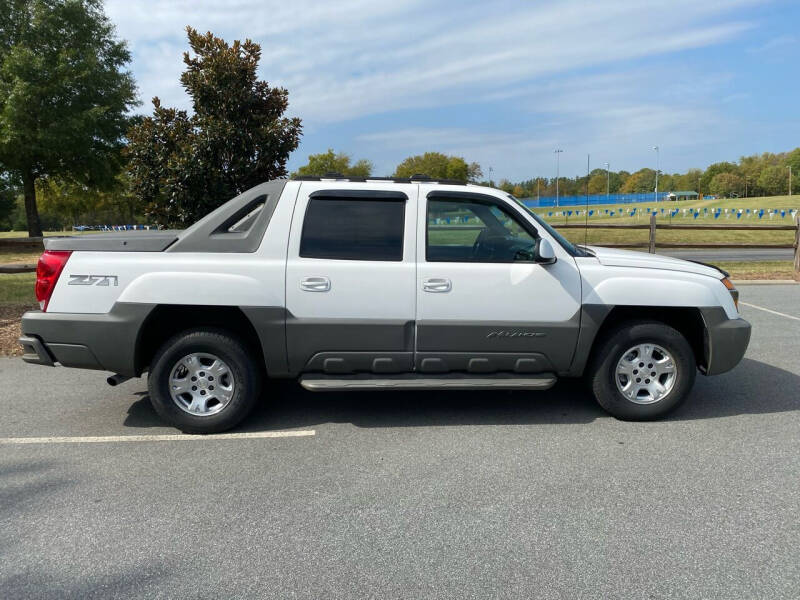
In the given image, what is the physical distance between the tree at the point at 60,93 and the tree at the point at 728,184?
136 meters

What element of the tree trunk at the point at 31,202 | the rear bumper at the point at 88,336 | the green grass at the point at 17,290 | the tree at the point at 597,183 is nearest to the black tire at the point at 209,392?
the rear bumper at the point at 88,336

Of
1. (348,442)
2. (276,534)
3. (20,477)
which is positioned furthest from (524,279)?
(20,477)

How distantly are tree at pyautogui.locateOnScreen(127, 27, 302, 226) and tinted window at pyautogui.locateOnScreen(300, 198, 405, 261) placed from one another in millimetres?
4427

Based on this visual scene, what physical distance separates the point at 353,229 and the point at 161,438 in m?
2.10

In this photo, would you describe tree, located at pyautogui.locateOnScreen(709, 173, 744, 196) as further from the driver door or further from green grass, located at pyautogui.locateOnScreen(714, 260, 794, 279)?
the driver door

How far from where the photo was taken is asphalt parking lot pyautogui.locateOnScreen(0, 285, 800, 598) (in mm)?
2719

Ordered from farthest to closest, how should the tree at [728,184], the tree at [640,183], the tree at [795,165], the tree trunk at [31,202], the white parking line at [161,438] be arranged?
the tree at [640,183], the tree at [728,184], the tree at [795,165], the tree trunk at [31,202], the white parking line at [161,438]

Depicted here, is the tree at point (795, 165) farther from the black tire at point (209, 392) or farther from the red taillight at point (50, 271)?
the red taillight at point (50, 271)

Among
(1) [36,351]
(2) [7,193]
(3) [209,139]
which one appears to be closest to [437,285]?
(1) [36,351]

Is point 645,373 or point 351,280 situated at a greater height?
point 351,280

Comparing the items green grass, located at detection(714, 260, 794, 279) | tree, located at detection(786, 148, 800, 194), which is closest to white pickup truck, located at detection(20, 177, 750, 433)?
green grass, located at detection(714, 260, 794, 279)

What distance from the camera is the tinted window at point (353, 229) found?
449cm

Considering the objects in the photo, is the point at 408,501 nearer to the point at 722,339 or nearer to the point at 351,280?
the point at 351,280

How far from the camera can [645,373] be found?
473cm
